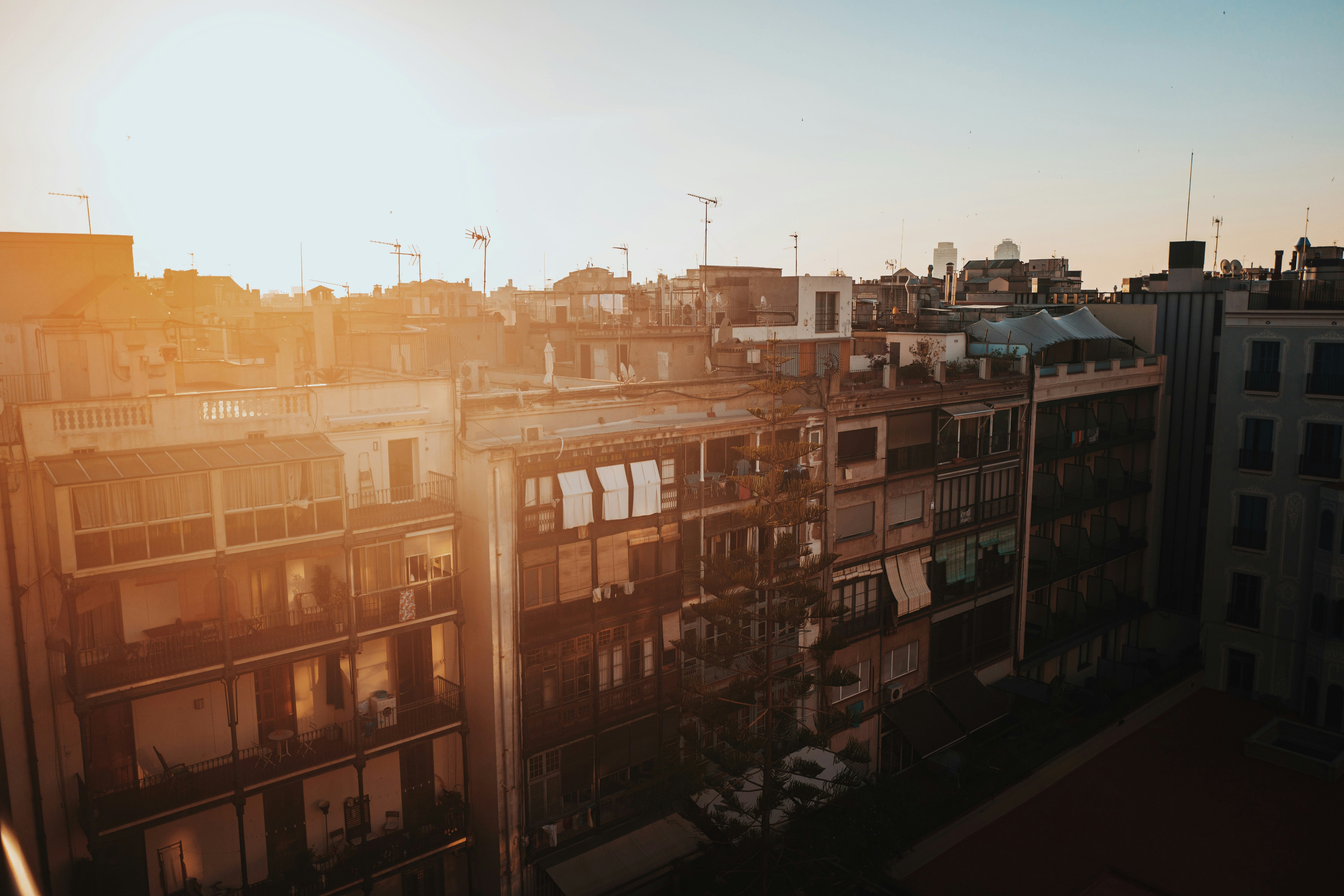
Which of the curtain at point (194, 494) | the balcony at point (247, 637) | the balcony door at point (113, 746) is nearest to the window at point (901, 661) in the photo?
the balcony at point (247, 637)

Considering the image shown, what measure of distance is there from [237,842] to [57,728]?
429 cm

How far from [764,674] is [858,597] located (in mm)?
6665

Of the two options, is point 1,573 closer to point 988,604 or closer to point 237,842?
point 237,842

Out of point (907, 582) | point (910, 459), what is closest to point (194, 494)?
point (910, 459)

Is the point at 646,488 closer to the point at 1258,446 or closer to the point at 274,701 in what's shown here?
the point at 274,701

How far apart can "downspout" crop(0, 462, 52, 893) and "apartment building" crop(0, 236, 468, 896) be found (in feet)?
0.12

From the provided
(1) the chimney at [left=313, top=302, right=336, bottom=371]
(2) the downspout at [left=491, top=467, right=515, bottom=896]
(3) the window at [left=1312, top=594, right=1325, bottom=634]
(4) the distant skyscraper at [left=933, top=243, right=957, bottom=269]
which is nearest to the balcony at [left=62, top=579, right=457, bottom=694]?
(2) the downspout at [left=491, top=467, right=515, bottom=896]

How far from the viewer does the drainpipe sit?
16438 mm

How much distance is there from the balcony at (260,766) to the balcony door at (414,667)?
18 centimetres

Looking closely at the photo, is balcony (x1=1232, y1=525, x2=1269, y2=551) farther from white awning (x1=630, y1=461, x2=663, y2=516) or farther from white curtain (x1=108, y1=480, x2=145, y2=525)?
white curtain (x1=108, y1=480, x2=145, y2=525)

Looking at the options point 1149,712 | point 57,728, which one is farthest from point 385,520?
point 1149,712

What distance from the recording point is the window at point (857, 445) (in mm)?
26531

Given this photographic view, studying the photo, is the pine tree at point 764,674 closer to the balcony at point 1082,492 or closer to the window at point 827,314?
the balcony at point 1082,492

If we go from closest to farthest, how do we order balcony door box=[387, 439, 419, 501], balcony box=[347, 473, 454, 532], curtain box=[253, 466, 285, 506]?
curtain box=[253, 466, 285, 506] → balcony box=[347, 473, 454, 532] → balcony door box=[387, 439, 419, 501]
